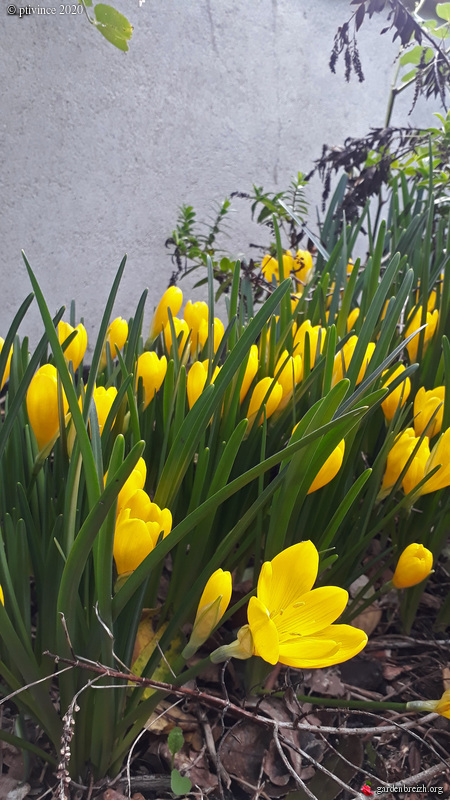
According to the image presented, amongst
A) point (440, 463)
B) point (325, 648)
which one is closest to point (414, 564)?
point (440, 463)

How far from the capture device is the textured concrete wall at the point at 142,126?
199 centimetres

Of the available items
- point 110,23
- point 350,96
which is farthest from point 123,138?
point 350,96

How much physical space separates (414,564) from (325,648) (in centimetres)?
23

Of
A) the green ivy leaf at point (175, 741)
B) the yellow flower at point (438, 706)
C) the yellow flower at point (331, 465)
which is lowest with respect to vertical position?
the green ivy leaf at point (175, 741)

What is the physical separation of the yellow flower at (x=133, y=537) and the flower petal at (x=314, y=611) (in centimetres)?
13

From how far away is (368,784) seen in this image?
64 centimetres

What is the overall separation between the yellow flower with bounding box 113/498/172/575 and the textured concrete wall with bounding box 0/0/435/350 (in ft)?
5.66

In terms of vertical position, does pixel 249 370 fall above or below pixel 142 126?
below

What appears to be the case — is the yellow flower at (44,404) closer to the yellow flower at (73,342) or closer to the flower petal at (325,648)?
the yellow flower at (73,342)

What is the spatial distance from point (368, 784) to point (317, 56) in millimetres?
3358

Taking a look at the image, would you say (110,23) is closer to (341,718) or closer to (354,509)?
(354,509)

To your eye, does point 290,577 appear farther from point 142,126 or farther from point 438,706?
point 142,126

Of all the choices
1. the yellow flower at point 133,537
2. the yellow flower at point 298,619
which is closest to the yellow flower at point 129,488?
the yellow flower at point 133,537

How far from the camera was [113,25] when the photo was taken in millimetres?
1054
